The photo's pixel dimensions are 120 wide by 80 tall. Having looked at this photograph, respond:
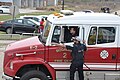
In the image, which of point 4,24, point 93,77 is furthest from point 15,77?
point 4,24

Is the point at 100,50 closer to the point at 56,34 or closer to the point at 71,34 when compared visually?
the point at 71,34

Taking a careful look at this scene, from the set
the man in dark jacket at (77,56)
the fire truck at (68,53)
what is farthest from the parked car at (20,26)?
the man in dark jacket at (77,56)

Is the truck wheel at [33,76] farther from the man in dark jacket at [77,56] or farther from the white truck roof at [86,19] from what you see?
the white truck roof at [86,19]

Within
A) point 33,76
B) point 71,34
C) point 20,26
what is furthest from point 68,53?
point 20,26

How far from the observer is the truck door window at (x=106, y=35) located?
9133 millimetres

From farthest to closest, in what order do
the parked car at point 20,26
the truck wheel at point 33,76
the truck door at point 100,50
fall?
the parked car at point 20,26 < the truck door at point 100,50 < the truck wheel at point 33,76

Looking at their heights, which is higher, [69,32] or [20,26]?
[69,32]

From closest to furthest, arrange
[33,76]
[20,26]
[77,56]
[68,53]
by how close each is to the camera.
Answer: [77,56] < [33,76] < [68,53] < [20,26]

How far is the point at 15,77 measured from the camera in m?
9.16

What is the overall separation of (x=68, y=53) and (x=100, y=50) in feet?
2.78

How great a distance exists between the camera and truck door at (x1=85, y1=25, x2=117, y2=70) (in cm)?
910

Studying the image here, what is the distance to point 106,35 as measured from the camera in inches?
362

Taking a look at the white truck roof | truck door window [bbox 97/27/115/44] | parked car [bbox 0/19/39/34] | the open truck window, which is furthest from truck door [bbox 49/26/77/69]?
parked car [bbox 0/19/39/34]

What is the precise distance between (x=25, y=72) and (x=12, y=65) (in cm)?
44
